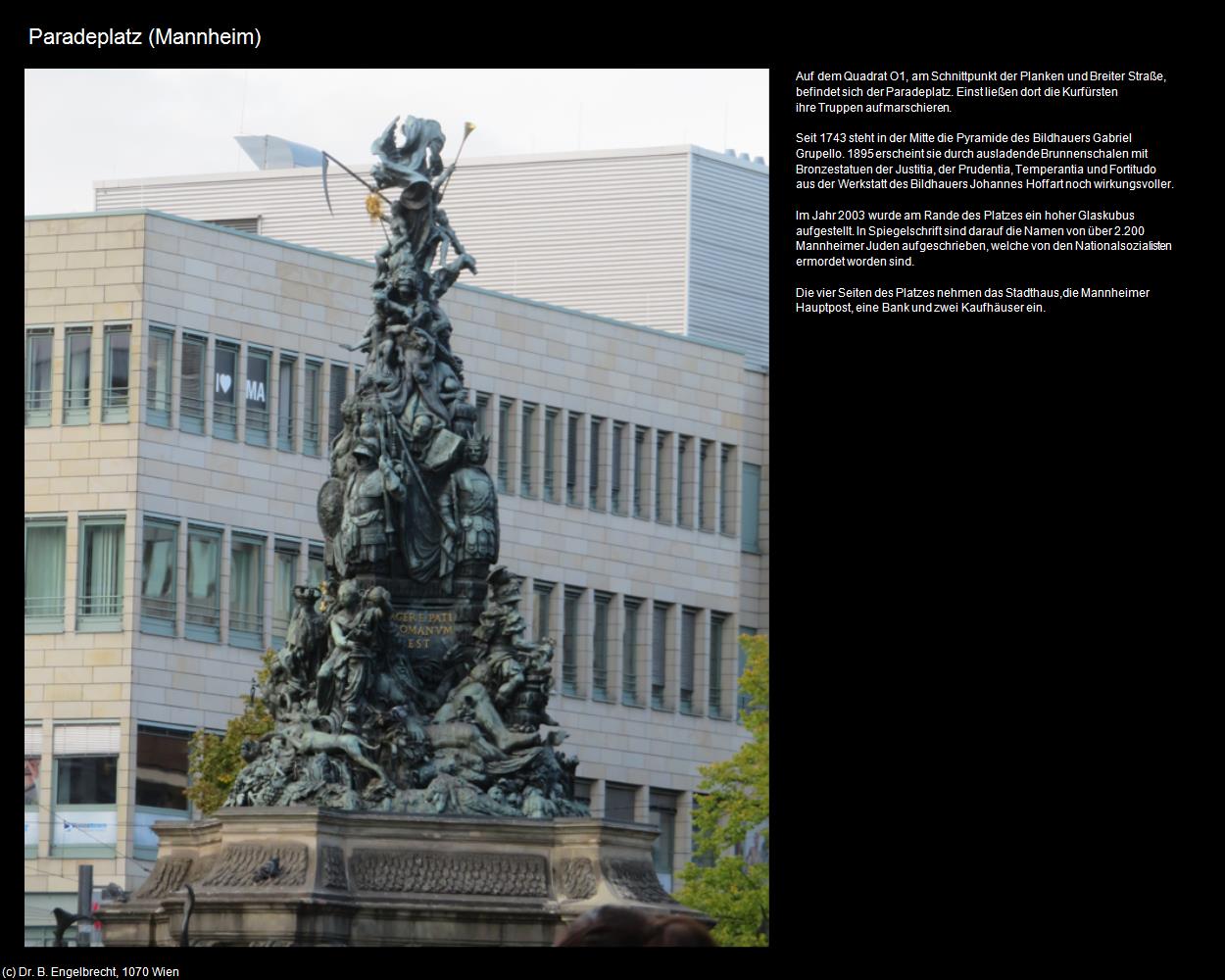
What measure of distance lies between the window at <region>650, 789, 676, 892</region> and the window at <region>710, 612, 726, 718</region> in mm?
2621

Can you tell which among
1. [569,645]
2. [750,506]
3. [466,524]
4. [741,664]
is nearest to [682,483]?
[750,506]

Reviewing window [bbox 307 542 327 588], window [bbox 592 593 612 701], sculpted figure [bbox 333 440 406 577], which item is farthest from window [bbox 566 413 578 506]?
sculpted figure [bbox 333 440 406 577]

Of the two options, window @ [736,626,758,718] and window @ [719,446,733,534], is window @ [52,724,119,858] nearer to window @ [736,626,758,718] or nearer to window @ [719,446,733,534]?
window @ [736,626,758,718]

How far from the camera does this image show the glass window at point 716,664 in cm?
8906

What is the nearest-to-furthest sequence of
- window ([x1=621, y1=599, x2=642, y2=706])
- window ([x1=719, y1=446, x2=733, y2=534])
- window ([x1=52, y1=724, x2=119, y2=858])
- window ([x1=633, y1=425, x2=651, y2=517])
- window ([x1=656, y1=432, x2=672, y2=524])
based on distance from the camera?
window ([x1=52, y1=724, x2=119, y2=858]) < window ([x1=621, y1=599, x2=642, y2=706]) < window ([x1=633, y1=425, x2=651, y2=517]) < window ([x1=656, y1=432, x2=672, y2=524]) < window ([x1=719, y1=446, x2=733, y2=534])

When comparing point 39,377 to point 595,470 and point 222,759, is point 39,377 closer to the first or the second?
point 595,470

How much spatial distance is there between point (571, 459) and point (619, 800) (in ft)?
23.8

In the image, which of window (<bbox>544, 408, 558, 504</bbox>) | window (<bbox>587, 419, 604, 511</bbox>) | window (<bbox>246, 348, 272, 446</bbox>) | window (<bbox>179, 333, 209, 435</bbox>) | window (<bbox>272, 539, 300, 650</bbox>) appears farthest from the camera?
window (<bbox>587, 419, 604, 511</bbox>)

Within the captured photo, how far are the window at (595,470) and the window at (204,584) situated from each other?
421 inches

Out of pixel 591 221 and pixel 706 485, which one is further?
pixel 591 221

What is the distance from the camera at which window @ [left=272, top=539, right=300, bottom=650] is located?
256 feet

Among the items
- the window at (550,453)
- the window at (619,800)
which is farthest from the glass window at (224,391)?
the window at (619,800)

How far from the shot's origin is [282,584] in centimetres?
7894
